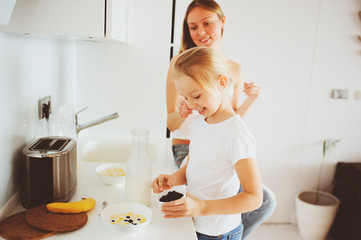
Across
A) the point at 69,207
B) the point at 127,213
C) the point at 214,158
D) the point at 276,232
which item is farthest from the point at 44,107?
the point at 276,232

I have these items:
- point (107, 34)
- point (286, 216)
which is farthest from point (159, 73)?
point (286, 216)

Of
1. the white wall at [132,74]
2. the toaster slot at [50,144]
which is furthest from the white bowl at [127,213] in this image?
the white wall at [132,74]

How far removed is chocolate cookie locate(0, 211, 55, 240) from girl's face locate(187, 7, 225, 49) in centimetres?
112

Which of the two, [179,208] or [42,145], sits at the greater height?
[42,145]

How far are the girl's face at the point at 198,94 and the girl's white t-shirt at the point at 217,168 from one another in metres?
0.07

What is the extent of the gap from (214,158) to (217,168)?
3 cm

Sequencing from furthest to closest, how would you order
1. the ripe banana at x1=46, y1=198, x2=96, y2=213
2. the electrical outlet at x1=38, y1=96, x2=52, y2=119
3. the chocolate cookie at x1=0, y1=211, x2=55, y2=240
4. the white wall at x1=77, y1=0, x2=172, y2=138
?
the white wall at x1=77, y1=0, x2=172, y2=138
the electrical outlet at x1=38, y1=96, x2=52, y2=119
the ripe banana at x1=46, y1=198, x2=96, y2=213
the chocolate cookie at x1=0, y1=211, x2=55, y2=240

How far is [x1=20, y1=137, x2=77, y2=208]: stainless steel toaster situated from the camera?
0.97 meters

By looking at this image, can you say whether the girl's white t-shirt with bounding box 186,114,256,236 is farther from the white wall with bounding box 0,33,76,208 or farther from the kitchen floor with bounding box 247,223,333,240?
the kitchen floor with bounding box 247,223,333,240

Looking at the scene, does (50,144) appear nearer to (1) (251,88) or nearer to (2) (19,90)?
(2) (19,90)

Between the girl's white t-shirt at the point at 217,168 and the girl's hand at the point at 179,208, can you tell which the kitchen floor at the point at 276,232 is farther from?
the girl's hand at the point at 179,208

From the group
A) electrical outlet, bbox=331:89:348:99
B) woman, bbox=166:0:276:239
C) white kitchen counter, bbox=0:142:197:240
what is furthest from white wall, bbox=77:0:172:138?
electrical outlet, bbox=331:89:348:99

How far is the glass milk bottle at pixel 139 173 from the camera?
1.02 metres

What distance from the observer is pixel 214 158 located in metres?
1.03
